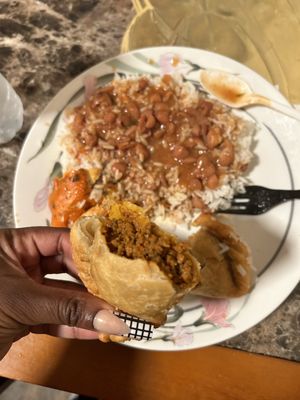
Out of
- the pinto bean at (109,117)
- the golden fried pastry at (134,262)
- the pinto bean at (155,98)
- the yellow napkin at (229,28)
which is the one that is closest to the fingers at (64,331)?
the golden fried pastry at (134,262)

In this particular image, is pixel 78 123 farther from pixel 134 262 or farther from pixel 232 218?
pixel 134 262

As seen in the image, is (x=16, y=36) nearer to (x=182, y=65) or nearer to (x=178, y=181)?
(x=182, y=65)

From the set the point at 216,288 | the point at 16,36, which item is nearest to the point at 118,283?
the point at 216,288

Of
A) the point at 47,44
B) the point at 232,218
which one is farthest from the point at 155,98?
the point at 47,44

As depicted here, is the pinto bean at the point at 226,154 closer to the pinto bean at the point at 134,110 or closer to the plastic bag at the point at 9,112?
the pinto bean at the point at 134,110

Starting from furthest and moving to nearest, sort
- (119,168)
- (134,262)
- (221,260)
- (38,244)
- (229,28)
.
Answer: (229,28) → (119,168) → (221,260) → (38,244) → (134,262)

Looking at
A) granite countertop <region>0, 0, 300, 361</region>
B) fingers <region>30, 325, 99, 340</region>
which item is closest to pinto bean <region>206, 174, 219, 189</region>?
fingers <region>30, 325, 99, 340</region>
